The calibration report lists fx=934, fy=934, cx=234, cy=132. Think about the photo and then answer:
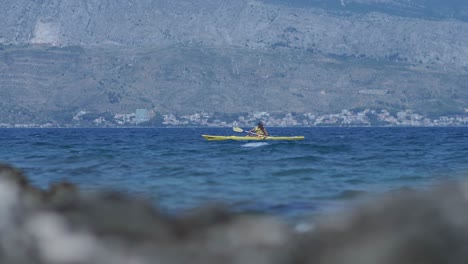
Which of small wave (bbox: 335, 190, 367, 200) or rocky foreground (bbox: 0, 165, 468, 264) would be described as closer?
rocky foreground (bbox: 0, 165, 468, 264)

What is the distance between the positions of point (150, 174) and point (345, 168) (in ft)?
33.0

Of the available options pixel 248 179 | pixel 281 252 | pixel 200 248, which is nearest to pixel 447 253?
pixel 281 252

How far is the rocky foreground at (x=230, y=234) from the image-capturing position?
264 inches

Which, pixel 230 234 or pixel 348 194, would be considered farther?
pixel 348 194

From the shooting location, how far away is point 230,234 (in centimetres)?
758

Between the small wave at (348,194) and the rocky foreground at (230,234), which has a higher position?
the rocky foreground at (230,234)

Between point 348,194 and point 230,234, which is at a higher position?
point 230,234

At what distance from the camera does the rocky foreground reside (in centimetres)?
671

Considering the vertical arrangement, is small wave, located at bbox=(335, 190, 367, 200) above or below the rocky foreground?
below

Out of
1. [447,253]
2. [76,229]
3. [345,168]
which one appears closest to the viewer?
[447,253]

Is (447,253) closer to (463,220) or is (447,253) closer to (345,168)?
(463,220)

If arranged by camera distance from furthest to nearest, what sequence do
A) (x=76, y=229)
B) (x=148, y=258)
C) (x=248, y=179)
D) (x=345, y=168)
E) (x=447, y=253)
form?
(x=345, y=168) < (x=248, y=179) < (x=76, y=229) < (x=148, y=258) < (x=447, y=253)

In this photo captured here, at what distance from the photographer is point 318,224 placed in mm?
7598

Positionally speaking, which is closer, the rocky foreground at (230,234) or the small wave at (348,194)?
the rocky foreground at (230,234)
